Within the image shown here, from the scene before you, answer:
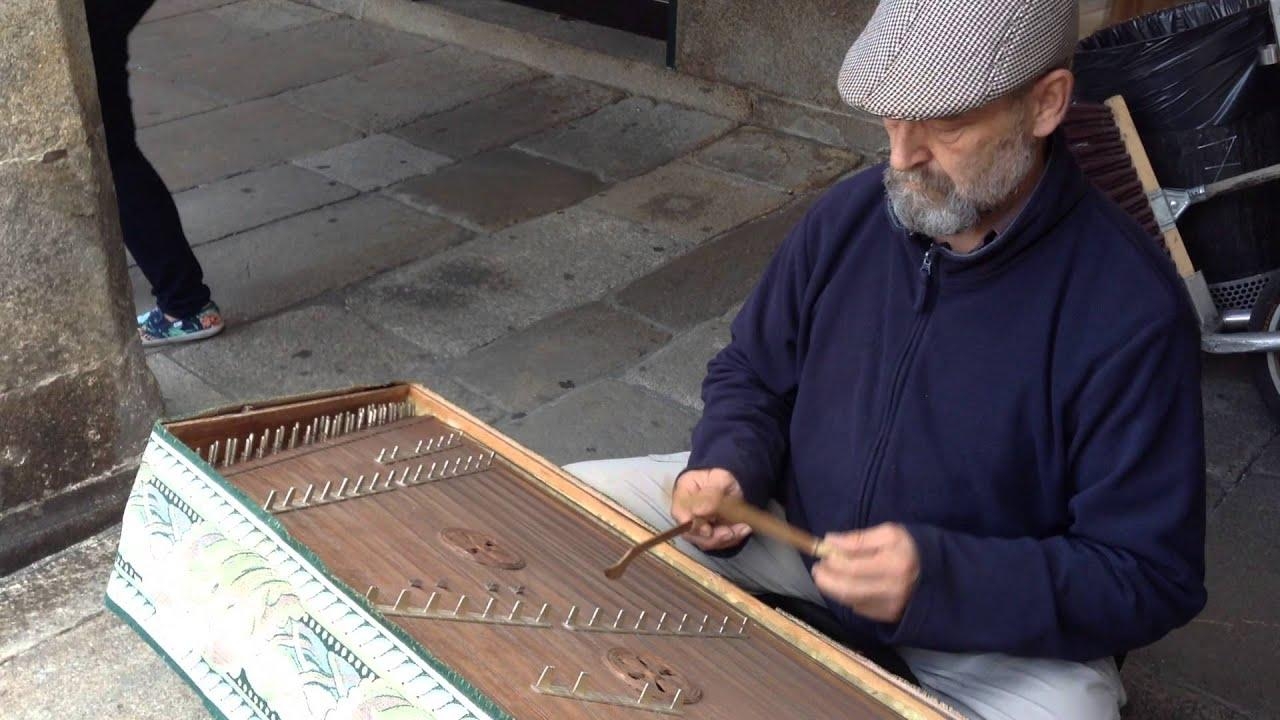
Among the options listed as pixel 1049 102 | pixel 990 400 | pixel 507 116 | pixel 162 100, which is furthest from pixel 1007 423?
pixel 162 100

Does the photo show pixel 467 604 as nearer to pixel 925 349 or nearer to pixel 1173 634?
pixel 925 349

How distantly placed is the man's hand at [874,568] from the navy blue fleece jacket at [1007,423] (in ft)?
0.07

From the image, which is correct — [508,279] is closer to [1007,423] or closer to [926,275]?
[926,275]

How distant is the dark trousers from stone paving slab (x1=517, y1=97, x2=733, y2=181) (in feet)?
5.57

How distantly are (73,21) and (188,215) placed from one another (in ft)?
6.31

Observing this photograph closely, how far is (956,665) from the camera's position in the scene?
167cm

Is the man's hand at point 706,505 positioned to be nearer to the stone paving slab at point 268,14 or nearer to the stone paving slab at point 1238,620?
the stone paving slab at point 1238,620

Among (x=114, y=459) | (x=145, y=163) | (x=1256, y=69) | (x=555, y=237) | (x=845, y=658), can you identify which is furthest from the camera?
(x=555, y=237)

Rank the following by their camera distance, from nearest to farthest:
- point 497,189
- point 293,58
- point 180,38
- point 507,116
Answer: point 497,189 → point 507,116 → point 293,58 → point 180,38

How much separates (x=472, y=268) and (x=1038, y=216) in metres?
2.64

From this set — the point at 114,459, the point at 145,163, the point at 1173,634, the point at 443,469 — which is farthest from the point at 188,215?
the point at 1173,634

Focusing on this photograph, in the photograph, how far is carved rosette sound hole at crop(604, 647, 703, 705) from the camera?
55.2 inches

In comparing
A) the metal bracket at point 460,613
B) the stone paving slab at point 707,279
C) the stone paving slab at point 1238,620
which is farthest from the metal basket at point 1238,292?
the metal bracket at point 460,613

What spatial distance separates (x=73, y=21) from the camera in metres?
2.51
